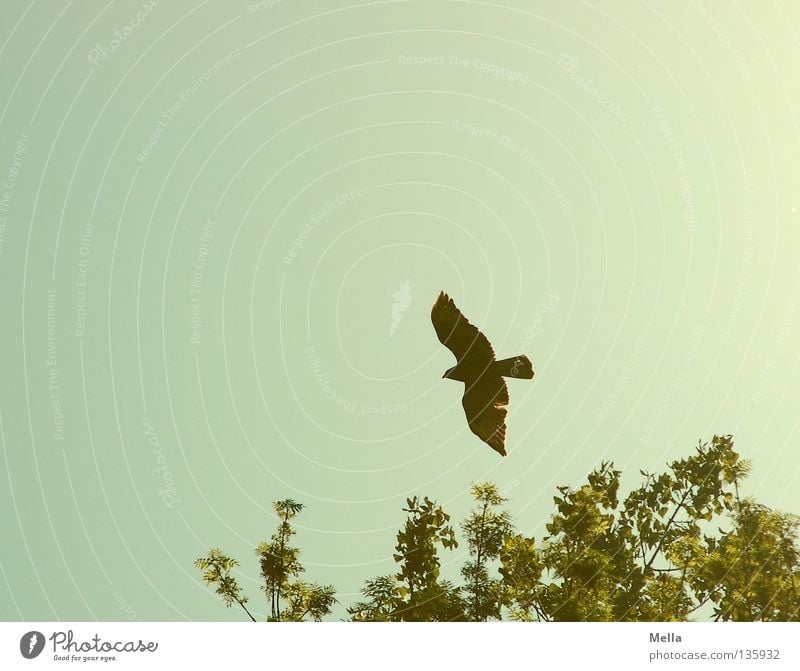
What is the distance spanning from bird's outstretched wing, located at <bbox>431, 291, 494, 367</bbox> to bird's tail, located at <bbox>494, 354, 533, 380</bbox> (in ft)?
0.76

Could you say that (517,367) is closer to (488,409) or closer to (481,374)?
(481,374)

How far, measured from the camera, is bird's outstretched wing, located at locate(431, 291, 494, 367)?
12180mm

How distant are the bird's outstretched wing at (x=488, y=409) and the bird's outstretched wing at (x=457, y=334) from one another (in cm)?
37

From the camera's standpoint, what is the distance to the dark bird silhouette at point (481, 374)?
1255 cm

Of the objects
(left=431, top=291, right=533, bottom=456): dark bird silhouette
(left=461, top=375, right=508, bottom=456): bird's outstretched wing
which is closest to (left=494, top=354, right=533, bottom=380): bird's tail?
(left=431, top=291, right=533, bottom=456): dark bird silhouette

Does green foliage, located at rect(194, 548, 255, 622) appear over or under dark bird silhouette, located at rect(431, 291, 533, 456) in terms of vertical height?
under

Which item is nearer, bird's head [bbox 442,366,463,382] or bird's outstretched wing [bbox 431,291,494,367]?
bird's outstretched wing [bbox 431,291,494,367]
